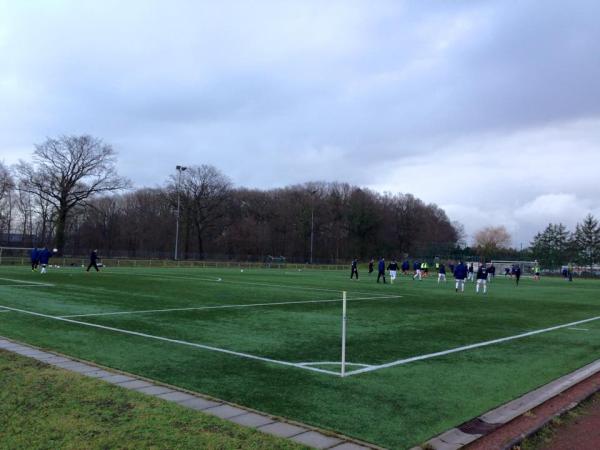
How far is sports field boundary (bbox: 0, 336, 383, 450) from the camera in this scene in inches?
186

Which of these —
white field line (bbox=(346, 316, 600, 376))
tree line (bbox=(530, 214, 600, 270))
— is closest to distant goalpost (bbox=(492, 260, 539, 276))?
tree line (bbox=(530, 214, 600, 270))

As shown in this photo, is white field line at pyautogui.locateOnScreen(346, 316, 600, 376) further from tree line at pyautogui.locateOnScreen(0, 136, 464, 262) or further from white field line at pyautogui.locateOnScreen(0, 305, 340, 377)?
tree line at pyautogui.locateOnScreen(0, 136, 464, 262)

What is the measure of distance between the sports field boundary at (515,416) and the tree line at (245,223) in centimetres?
7689

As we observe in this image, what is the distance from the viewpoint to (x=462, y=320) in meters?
15.1

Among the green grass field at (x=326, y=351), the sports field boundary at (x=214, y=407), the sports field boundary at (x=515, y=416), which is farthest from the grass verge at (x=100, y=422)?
the sports field boundary at (x=515, y=416)

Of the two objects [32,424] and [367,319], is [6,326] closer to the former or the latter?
[32,424]

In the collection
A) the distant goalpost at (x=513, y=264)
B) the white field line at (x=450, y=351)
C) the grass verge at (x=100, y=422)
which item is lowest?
the white field line at (x=450, y=351)

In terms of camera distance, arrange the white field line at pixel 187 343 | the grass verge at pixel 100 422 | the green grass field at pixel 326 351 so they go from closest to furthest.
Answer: the grass verge at pixel 100 422
the green grass field at pixel 326 351
the white field line at pixel 187 343

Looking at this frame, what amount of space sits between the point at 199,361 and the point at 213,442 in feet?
11.6

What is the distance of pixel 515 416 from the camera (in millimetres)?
5660

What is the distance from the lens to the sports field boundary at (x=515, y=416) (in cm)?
484

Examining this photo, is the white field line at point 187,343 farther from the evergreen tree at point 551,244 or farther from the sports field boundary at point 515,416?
the evergreen tree at point 551,244

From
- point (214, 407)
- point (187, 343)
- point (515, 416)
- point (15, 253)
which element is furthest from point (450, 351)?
point (15, 253)

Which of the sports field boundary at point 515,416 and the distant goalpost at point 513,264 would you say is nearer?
the sports field boundary at point 515,416
